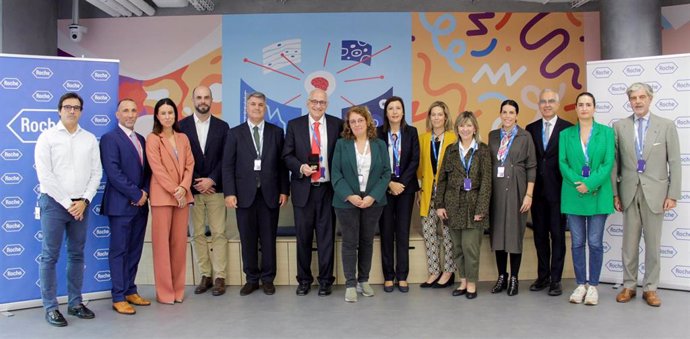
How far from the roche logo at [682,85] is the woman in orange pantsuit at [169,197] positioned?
4.39m

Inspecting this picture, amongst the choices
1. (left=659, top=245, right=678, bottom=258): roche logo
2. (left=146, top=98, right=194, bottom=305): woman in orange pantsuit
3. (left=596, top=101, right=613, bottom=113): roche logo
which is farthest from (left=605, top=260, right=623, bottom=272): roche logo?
(left=146, top=98, right=194, bottom=305): woman in orange pantsuit

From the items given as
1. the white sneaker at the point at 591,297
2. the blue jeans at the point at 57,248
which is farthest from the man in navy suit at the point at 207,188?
the white sneaker at the point at 591,297

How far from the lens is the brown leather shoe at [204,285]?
16.5 feet

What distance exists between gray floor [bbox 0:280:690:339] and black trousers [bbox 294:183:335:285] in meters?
0.22

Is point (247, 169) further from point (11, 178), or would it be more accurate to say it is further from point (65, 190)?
point (11, 178)

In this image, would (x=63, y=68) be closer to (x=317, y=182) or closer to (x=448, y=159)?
(x=317, y=182)

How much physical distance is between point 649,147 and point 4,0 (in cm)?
739

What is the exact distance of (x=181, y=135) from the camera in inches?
183

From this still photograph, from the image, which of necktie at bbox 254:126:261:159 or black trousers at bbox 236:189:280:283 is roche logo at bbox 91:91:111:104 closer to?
necktie at bbox 254:126:261:159

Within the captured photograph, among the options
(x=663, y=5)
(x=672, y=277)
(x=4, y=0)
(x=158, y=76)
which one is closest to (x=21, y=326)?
(x=158, y=76)

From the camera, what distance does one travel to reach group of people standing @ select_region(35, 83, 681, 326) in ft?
14.2

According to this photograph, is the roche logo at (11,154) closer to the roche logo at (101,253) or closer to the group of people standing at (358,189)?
the group of people standing at (358,189)

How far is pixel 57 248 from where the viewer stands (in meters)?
4.10

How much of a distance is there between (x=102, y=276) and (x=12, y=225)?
2.73ft
